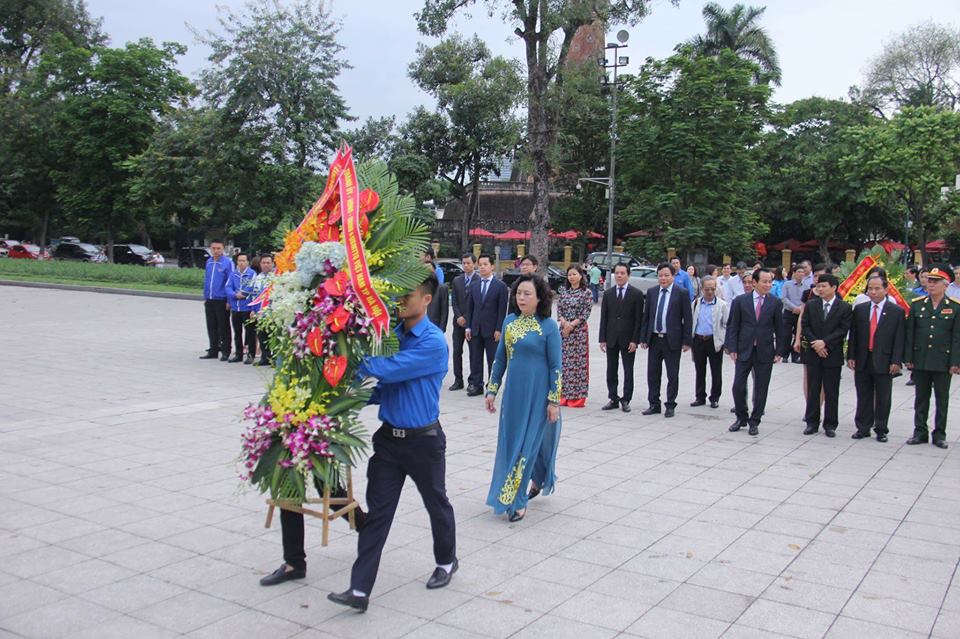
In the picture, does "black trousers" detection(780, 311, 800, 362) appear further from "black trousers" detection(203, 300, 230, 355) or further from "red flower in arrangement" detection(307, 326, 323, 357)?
"red flower in arrangement" detection(307, 326, 323, 357)

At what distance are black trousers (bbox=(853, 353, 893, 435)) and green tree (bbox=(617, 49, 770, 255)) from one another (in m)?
21.0

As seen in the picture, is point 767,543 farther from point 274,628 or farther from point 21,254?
point 21,254

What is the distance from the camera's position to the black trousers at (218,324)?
44.6ft

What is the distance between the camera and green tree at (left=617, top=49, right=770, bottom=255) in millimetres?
29516

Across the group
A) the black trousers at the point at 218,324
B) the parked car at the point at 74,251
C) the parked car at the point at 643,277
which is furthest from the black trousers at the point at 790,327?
the parked car at the point at 74,251

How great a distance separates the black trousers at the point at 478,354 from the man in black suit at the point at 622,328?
1556 millimetres

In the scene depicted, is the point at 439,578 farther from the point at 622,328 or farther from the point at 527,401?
the point at 622,328

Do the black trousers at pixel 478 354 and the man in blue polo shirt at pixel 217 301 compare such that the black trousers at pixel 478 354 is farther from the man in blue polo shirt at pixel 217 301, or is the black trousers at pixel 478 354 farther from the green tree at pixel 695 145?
the green tree at pixel 695 145

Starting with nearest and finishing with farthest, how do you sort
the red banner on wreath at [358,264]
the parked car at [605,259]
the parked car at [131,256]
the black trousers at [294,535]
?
1. the red banner on wreath at [358,264]
2. the black trousers at [294,535]
3. the parked car at [605,259]
4. the parked car at [131,256]

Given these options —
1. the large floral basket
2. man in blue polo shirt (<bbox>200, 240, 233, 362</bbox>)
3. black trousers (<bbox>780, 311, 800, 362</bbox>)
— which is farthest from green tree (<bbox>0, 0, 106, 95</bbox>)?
the large floral basket

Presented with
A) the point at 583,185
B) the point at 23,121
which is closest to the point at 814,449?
the point at 583,185

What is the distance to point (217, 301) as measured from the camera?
13.5 metres

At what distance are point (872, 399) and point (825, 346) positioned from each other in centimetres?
80

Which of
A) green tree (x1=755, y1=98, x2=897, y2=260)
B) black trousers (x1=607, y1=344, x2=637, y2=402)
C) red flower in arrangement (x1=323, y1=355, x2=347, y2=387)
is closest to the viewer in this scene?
red flower in arrangement (x1=323, y1=355, x2=347, y2=387)
